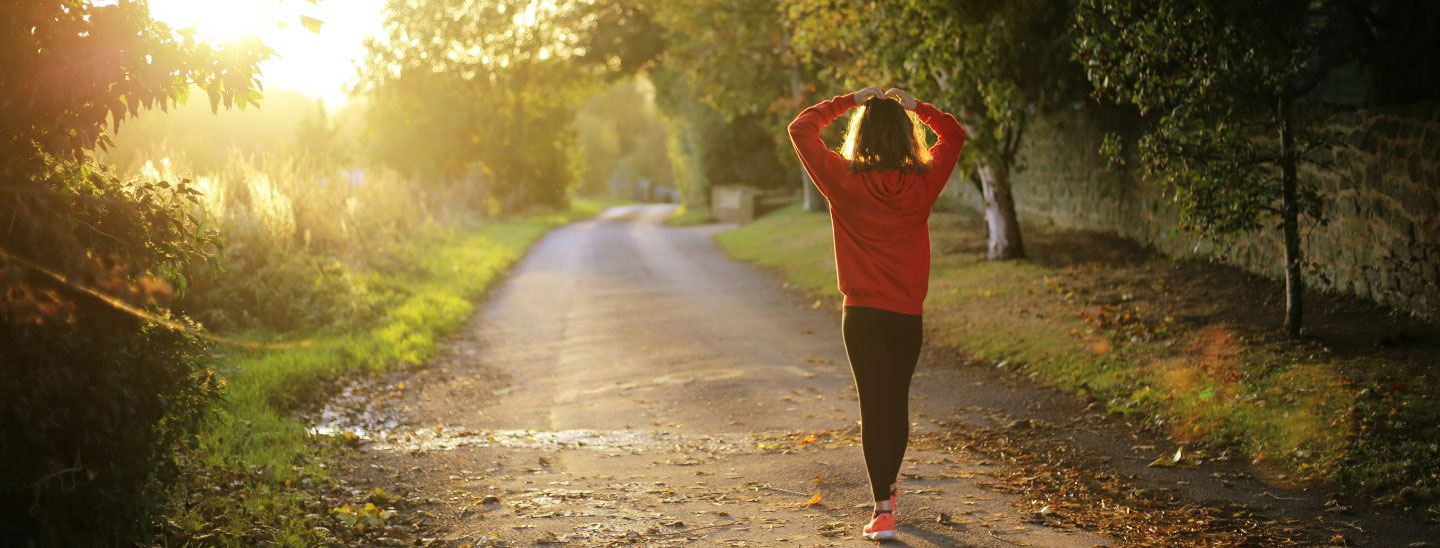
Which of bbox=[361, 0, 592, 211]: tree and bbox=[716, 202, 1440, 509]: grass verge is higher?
bbox=[361, 0, 592, 211]: tree

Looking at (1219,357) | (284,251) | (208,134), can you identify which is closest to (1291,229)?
(1219,357)

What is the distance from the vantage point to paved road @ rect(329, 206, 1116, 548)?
19.8ft

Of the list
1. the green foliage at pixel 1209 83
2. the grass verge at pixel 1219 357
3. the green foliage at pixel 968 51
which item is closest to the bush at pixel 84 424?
the grass verge at pixel 1219 357

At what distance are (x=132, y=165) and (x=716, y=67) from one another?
580 inches

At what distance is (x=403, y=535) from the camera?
6.20 metres

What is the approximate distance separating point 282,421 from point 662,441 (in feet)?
9.13

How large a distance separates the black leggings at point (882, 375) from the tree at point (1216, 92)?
5224 mm

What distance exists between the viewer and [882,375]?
5.52 metres

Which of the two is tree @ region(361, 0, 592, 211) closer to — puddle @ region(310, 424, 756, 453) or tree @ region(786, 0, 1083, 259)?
tree @ region(786, 0, 1083, 259)

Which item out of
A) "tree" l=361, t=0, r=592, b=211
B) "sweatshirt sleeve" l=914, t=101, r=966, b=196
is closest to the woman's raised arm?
"sweatshirt sleeve" l=914, t=101, r=966, b=196

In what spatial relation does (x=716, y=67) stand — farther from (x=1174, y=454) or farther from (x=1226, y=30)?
(x=1174, y=454)

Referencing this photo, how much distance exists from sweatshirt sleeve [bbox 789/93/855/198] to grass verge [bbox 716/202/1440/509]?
3.42 m

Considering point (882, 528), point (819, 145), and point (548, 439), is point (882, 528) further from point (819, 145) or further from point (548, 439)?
point (548, 439)

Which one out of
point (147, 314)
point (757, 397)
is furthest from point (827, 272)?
point (147, 314)
